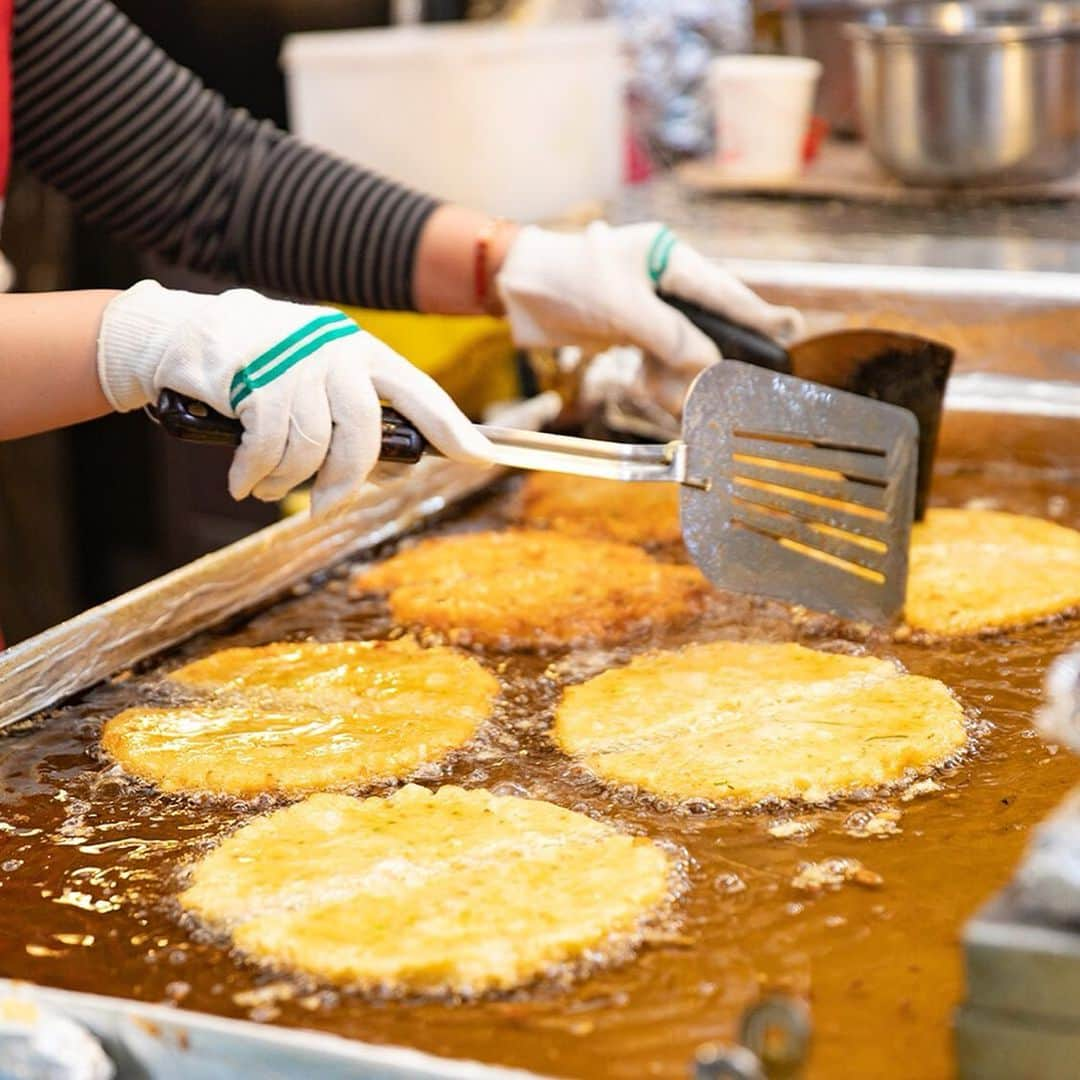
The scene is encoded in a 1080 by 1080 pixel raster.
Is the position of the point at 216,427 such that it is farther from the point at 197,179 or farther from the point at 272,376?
the point at 197,179

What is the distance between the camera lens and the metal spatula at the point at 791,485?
1.93 metres

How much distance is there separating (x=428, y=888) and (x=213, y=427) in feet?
1.92

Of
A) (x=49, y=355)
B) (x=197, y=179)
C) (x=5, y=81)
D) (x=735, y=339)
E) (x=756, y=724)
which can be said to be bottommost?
(x=756, y=724)

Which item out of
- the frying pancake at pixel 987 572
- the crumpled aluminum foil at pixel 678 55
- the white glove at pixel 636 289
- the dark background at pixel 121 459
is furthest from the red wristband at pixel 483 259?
the crumpled aluminum foil at pixel 678 55

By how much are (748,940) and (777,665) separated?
1.98 feet

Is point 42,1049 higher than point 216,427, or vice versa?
point 216,427

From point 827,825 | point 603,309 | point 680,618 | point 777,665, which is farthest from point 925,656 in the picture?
point 603,309

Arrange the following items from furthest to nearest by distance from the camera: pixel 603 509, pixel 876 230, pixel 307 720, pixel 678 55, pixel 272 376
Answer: pixel 678 55 → pixel 876 230 → pixel 603 509 → pixel 307 720 → pixel 272 376

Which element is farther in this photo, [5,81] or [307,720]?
[5,81]

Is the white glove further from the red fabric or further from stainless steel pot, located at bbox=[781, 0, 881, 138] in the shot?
stainless steel pot, located at bbox=[781, 0, 881, 138]

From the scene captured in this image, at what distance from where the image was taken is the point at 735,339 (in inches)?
88.7

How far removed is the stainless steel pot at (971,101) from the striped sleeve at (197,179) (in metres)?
1.03

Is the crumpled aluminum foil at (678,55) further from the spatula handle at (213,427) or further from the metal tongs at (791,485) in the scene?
the spatula handle at (213,427)

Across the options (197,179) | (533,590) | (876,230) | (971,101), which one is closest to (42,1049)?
(533,590)
